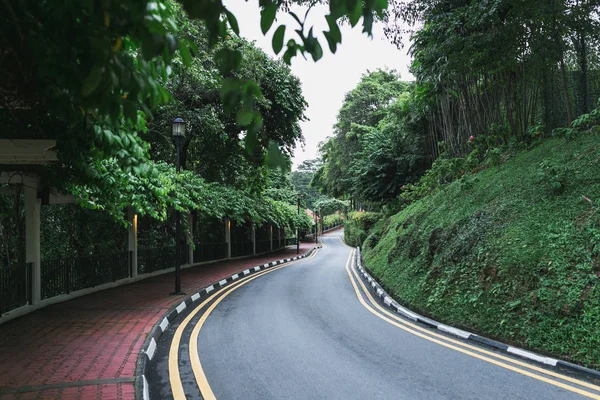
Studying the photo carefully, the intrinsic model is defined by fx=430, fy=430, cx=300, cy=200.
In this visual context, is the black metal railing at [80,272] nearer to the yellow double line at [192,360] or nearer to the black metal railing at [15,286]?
the black metal railing at [15,286]

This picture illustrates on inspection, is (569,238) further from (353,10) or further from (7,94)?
(7,94)

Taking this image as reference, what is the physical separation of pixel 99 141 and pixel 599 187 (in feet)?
26.7

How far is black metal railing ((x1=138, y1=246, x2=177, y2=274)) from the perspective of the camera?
583 inches

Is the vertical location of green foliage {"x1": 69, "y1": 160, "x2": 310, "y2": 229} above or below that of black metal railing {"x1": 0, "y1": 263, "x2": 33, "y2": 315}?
above

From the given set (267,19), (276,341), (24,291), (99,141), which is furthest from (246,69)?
(267,19)

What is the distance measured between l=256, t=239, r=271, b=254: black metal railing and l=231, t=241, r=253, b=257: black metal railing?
75.2 inches

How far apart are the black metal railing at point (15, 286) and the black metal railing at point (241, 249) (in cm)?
1648

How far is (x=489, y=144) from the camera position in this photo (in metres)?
14.2

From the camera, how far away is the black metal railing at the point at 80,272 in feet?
31.8

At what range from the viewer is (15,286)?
329 inches

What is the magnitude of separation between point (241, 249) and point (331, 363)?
854 inches

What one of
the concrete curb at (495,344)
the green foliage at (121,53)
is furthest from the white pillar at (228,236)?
the green foliage at (121,53)

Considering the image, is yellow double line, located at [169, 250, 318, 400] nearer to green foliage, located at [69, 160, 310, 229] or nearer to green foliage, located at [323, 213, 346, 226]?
green foliage, located at [69, 160, 310, 229]

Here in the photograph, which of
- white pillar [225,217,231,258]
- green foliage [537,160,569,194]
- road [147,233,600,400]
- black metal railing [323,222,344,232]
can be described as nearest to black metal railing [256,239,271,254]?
white pillar [225,217,231,258]
